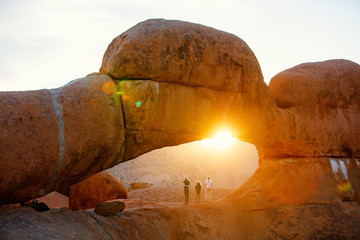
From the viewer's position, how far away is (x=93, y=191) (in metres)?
6.95

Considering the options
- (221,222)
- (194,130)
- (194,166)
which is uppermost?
(194,130)

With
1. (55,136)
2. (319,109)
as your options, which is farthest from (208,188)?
(55,136)

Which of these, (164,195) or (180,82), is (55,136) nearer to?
(180,82)

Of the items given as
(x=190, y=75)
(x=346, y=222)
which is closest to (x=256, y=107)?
(x=190, y=75)

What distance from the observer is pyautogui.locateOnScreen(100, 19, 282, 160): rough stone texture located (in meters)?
4.64

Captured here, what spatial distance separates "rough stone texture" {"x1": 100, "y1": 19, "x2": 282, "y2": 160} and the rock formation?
0.06 ft

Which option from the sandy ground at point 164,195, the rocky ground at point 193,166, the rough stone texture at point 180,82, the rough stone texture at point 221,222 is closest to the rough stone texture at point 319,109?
the rough stone texture at point 180,82

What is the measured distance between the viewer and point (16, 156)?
127 inches

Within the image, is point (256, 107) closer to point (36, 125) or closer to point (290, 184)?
point (290, 184)

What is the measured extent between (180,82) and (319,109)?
3.83m

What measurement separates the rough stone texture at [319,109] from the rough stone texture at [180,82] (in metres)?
1.11

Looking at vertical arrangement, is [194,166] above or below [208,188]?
below

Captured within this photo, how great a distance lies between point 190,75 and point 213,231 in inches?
121

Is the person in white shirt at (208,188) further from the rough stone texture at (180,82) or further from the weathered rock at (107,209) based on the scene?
the weathered rock at (107,209)
